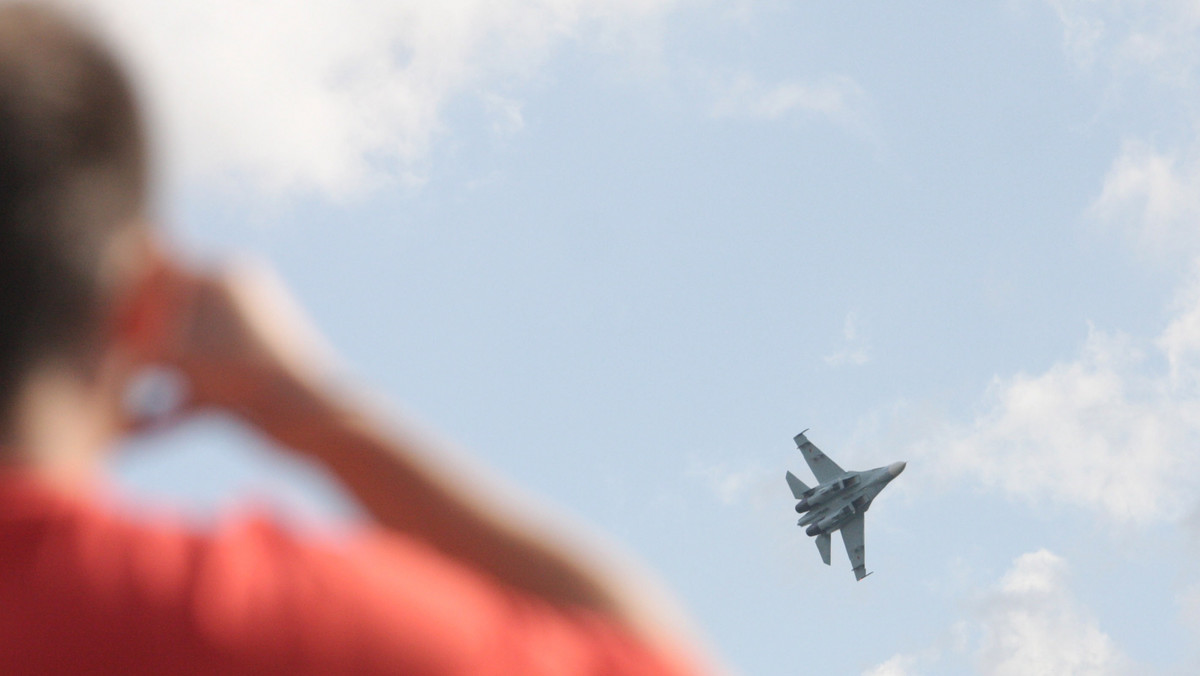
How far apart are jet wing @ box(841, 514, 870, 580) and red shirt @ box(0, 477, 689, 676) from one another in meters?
95.0

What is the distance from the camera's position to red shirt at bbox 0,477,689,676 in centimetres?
200

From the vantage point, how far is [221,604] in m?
2.00

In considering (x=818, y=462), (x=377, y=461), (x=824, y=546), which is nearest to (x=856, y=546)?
(x=824, y=546)

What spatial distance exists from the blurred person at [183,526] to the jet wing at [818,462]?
88.4m

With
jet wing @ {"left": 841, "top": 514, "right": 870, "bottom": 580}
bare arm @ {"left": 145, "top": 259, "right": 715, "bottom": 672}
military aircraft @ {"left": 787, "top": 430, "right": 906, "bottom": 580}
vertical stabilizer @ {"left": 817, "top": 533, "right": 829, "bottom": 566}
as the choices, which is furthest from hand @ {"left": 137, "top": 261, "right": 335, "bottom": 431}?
jet wing @ {"left": 841, "top": 514, "right": 870, "bottom": 580}

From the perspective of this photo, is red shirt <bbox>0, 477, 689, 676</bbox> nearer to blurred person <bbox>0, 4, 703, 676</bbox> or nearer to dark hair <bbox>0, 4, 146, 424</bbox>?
blurred person <bbox>0, 4, 703, 676</bbox>

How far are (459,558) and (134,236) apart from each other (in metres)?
0.89

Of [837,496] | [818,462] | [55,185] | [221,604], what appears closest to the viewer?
[221,604]

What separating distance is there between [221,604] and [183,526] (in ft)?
0.82

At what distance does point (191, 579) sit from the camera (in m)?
2.05

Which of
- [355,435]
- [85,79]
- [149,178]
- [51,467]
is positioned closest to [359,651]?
[355,435]

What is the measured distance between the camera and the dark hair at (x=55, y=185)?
7.05 feet

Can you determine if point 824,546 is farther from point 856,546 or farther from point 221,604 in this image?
A: point 221,604

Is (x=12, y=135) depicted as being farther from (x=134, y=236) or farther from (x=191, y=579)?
(x=191, y=579)
